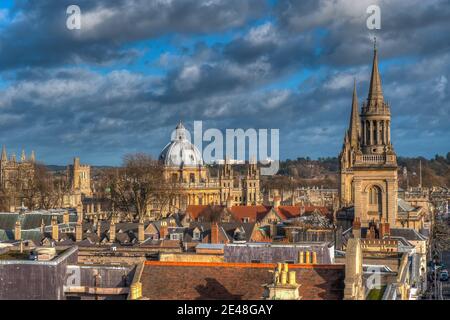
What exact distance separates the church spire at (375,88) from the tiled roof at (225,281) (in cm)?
4288

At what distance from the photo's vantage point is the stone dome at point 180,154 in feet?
416

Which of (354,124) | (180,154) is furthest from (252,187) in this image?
(354,124)

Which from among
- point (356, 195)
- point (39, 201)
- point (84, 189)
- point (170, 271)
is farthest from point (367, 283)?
point (84, 189)

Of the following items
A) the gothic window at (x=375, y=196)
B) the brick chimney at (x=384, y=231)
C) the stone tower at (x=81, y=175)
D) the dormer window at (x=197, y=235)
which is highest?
the stone tower at (x=81, y=175)

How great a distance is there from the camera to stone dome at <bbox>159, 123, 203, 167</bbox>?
4998 inches

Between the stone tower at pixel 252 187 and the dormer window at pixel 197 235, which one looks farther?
the stone tower at pixel 252 187

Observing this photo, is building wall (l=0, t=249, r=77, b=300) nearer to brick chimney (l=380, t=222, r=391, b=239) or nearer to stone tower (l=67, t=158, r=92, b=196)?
brick chimney (l=380, t=222, r=391, b=239)

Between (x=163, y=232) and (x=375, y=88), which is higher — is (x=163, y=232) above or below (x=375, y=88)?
below

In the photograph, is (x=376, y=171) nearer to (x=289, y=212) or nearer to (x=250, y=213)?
(x=289, y=212)

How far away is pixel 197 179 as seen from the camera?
12569cm

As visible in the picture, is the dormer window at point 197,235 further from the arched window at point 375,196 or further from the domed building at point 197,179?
the domed building at point 197,179

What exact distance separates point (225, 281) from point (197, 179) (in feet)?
327

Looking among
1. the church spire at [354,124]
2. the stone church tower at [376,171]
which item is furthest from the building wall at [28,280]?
the church spire at [354,124]

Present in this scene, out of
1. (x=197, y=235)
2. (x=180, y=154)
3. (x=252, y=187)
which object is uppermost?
(x=180, y=154)
